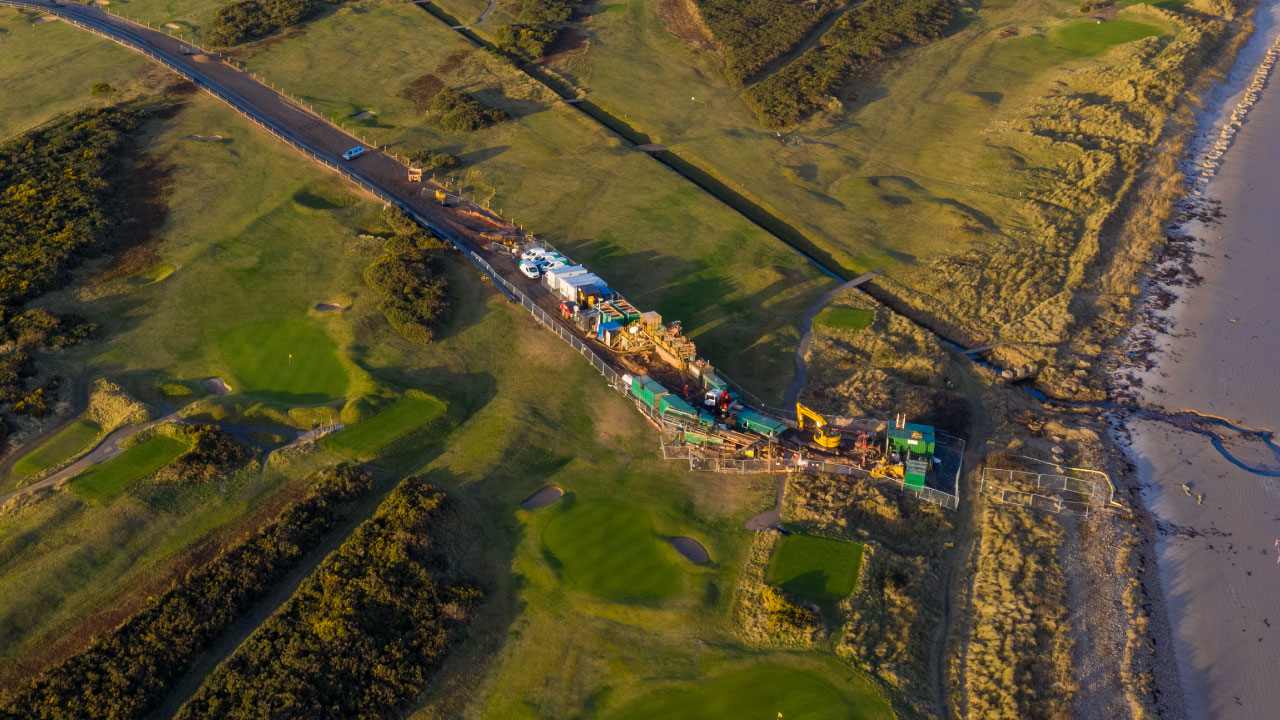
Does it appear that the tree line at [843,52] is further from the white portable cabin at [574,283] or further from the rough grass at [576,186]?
the white portable cabin at [574,283]

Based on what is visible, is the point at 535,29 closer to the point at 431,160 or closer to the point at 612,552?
the point at 431,160

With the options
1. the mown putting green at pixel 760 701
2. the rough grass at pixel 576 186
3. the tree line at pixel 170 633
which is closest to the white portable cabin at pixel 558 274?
the rough grass at pixel 576 186

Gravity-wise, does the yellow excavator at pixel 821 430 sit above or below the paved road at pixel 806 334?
above

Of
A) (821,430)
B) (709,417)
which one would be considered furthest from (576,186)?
(821,430)

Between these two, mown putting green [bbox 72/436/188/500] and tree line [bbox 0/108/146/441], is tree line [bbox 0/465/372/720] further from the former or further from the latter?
tree line [bbox 0/108/146/441]

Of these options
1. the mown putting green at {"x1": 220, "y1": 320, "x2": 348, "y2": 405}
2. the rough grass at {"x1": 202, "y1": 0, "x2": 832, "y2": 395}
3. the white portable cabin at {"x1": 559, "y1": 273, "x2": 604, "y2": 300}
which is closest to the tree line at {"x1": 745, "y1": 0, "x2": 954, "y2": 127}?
the rough grass at {"x1": 202, "y1": 0, "x2": 832, "y2": 395}
